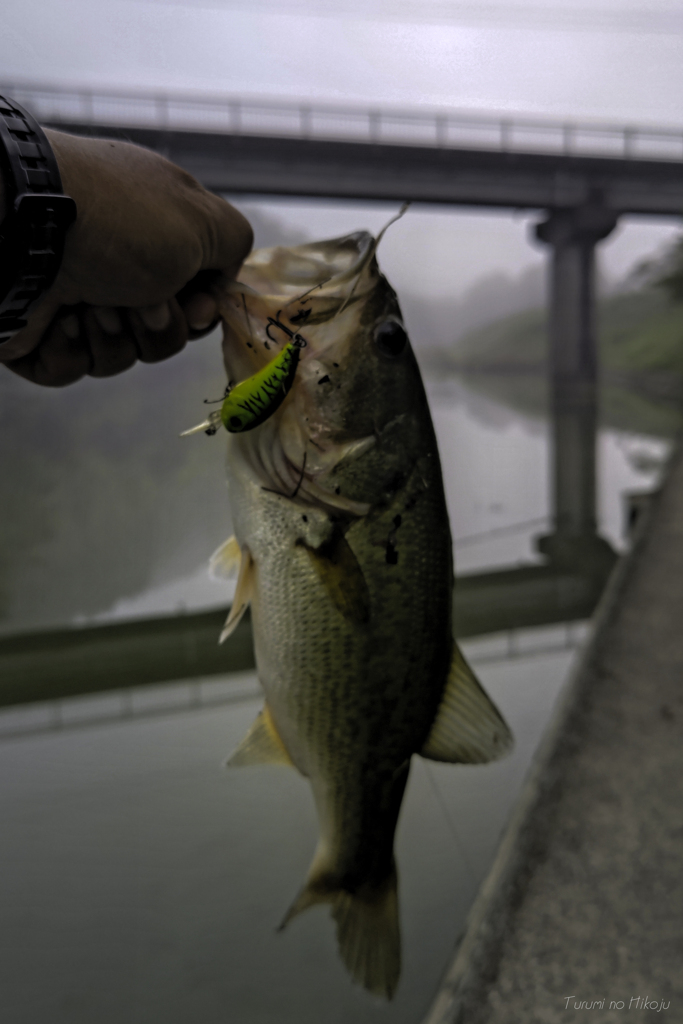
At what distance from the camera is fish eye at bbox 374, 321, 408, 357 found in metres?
0.77

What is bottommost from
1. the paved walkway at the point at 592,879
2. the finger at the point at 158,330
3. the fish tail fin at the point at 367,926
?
the paved walkway at the point at 592,879

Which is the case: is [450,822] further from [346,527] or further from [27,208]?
[27,208]

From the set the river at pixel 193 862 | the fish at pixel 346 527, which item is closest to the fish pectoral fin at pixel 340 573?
the fish at pixel 346 527

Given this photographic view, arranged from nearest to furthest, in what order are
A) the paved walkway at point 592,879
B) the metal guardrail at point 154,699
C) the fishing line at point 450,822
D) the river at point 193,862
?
the paved walkway at point 592,879 < the river at point 193,862 < the fishing line at point 450,822 < the metal guardrail at point 154,699

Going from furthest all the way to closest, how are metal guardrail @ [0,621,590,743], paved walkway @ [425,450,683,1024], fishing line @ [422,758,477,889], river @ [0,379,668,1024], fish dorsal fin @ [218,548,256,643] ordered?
metal guardrail @ [0,621,590,743]
fishing line @ [422,758,477,889]
river @ [0,379,668,1024]
paved walkway @ [425,450,683,1024]
fish dorsal fin @ [218,548,256,643]

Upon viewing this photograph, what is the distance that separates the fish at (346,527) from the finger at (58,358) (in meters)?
0.30

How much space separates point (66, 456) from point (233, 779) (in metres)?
13.8

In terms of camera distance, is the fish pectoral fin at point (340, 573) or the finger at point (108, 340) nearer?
the fish pectoral fin at point (340, 573)

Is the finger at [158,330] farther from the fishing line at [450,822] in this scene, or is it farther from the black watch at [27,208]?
the fishing line at [450,822]

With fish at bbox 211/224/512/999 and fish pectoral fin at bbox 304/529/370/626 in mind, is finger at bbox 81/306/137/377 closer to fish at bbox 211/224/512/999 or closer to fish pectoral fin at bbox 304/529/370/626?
fish at bbox 211/224/512/999

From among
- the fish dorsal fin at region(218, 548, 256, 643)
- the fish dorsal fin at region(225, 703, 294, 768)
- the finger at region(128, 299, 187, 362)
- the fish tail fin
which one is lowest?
the fish tail fin

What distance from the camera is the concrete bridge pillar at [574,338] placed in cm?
1272

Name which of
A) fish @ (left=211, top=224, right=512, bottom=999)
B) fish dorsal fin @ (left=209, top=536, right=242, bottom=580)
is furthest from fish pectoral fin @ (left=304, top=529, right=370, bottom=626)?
fish dorsal fin @ (left=209, top=536, right=242, bottom=580)

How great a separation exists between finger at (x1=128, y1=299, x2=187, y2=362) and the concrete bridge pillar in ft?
A: 31.9
